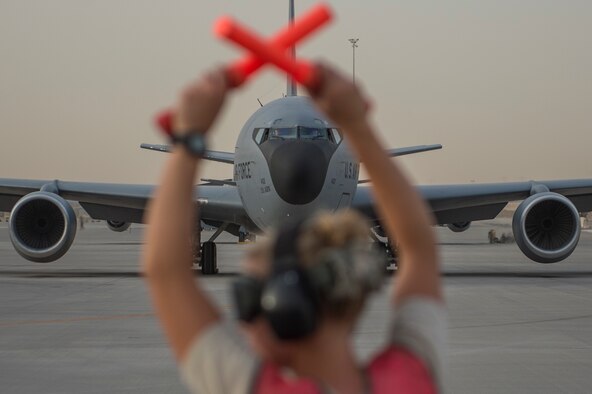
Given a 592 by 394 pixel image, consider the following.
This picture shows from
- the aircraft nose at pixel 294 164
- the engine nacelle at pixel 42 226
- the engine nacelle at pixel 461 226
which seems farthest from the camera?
the engine nacelle at pixel 461 226

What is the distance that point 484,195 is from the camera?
20625 millimetres

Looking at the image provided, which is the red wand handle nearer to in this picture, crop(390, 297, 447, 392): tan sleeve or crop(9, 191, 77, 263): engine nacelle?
crop(390, 297, 447, 392): tan sleeve

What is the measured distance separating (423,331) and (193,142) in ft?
1.64

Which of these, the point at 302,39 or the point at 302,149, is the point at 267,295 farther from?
the point at 302,149

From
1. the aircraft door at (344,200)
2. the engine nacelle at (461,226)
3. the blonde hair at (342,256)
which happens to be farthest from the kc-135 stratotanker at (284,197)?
the blonde hair at (342,256)

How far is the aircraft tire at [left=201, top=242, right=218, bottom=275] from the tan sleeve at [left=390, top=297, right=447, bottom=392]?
57.1 ft

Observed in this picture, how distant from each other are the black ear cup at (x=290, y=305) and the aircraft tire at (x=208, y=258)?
17.7 m

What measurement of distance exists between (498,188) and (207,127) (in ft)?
62.8

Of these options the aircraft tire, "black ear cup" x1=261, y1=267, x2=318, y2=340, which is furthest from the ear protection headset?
the aircraft tire

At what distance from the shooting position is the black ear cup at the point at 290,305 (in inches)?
58.7

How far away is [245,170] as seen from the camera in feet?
57.1

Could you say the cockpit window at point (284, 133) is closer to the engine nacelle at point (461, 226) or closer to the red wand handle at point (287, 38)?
the red wand handle at point (287, 38)

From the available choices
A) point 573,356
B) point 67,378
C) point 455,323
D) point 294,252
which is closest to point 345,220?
point 294,252

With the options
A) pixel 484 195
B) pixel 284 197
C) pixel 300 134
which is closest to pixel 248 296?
pixel 284 197
